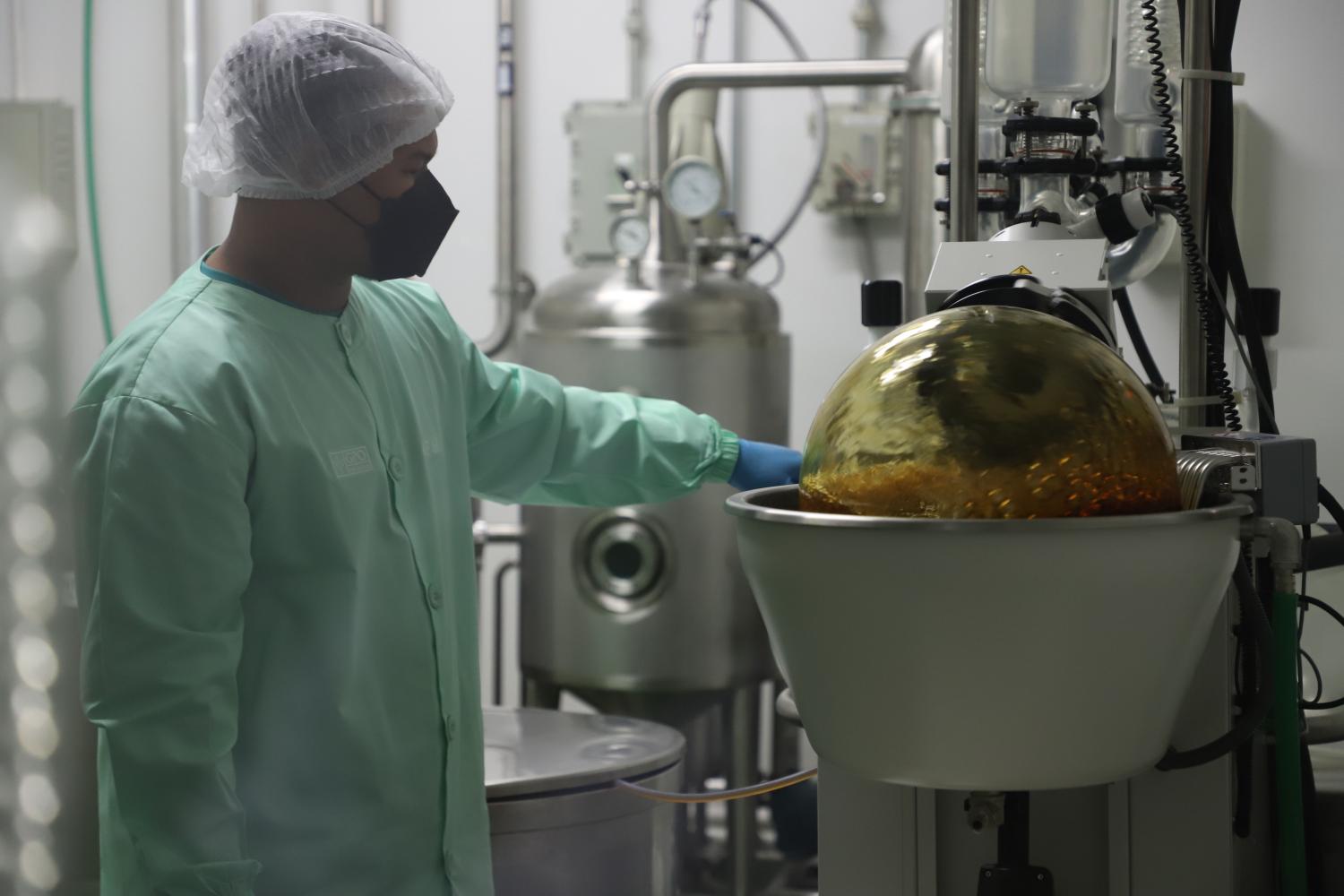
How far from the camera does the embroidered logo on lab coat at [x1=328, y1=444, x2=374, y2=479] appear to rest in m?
1.04

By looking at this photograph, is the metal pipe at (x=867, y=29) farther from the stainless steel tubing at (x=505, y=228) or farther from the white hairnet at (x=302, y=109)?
the white hairnet at (x=302, y=109)

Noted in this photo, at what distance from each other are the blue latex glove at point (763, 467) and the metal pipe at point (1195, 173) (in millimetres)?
513

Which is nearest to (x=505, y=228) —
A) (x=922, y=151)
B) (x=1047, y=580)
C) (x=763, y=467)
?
(x=922, y=151)

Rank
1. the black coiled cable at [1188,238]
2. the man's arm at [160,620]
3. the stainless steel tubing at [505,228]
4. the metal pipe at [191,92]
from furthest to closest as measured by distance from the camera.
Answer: the stainless steel tubing at [505,228], the metal pipe at [191,92], the man's arm at [160,620], the black coiled cable at [1188,238]

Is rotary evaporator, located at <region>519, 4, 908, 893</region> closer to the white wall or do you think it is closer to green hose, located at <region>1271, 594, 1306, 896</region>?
the white wall

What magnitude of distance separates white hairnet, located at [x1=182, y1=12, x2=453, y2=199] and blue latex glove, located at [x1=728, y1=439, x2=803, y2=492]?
1.55ft

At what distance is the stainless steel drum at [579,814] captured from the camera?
1.33 meters

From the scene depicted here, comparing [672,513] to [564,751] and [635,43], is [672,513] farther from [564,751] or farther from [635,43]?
[635,43]

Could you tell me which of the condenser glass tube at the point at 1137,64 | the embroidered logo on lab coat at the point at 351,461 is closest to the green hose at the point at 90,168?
the embroidered logo on lab coat at the point at 351,461

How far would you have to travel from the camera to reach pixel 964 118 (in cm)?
80

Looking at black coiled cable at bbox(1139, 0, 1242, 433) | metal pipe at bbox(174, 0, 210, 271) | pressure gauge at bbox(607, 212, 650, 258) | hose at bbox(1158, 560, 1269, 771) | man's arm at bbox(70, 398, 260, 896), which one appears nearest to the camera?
hose at bbox(1158, 560, 1269, 771)

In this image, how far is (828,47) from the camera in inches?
89.4

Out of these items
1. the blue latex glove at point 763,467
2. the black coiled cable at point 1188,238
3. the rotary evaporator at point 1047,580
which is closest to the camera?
the rotary evaporator at point 1047,580

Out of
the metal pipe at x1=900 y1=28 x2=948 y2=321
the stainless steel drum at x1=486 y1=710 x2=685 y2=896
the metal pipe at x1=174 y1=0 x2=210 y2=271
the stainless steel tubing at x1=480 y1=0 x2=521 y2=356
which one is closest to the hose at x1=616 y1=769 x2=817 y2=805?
the stainless steel drum at x1=486 y1=710 x2=685 y2=896
